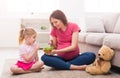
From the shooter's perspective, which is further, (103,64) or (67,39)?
(67,39)

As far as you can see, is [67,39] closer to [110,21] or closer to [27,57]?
[27,57]

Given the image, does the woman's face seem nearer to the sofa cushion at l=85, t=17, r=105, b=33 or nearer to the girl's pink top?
the girl's pink top

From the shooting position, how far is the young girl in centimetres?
240

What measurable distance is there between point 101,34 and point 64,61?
0.60 metres

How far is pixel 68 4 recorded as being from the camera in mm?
5570

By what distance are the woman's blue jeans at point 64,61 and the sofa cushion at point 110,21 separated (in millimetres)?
1500

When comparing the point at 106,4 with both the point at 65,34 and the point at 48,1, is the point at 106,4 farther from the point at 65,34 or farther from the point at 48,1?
the point at 65,34

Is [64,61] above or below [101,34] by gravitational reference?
below

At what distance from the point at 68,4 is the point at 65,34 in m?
3.05

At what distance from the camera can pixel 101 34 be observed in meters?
2.85

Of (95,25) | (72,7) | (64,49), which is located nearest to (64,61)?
(64,49)

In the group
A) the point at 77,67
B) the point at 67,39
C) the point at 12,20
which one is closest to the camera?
the point at 77,67

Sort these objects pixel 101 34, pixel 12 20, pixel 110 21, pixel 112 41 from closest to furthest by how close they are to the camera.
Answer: pixel 112 41 → pixel 101 34 → pixel 110 21 → pixel 12 20

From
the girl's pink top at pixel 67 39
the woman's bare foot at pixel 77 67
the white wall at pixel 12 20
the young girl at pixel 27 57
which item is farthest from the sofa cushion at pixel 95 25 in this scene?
the young girl at pixel 27 57
